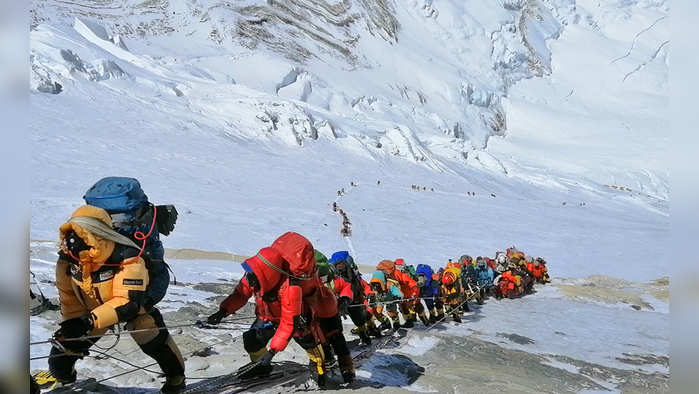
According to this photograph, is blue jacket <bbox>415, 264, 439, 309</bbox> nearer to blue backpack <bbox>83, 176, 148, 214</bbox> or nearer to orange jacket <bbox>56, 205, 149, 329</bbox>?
blue backpack <bbox>83, 176, 148, 214</bbox>

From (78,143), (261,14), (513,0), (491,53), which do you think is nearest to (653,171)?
(491,53)

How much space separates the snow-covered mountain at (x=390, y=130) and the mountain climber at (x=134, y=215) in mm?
1743

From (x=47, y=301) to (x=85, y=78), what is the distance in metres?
38.2

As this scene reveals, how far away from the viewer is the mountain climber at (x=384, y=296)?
8258 mm

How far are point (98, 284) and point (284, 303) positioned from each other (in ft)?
4.58

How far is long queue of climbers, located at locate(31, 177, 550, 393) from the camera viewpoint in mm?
3633

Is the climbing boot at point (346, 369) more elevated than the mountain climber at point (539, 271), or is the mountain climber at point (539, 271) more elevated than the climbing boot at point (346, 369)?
the climbing boot at point (346, 369)

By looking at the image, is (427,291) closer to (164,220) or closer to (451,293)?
(451,293)

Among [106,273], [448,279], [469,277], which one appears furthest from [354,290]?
[469,277]

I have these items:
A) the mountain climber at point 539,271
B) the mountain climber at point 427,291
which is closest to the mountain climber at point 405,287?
the mountain climber at point 427,291

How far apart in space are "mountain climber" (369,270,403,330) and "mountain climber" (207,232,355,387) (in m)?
2.79

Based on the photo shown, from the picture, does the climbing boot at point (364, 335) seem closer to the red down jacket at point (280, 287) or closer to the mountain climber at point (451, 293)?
Result: the red down jacket at point (280, 287)

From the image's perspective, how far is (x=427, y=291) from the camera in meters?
9.80

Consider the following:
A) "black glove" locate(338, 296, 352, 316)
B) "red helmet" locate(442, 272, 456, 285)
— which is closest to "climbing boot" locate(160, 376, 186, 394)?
"black glove" locate(338, 296, 352, 316)
